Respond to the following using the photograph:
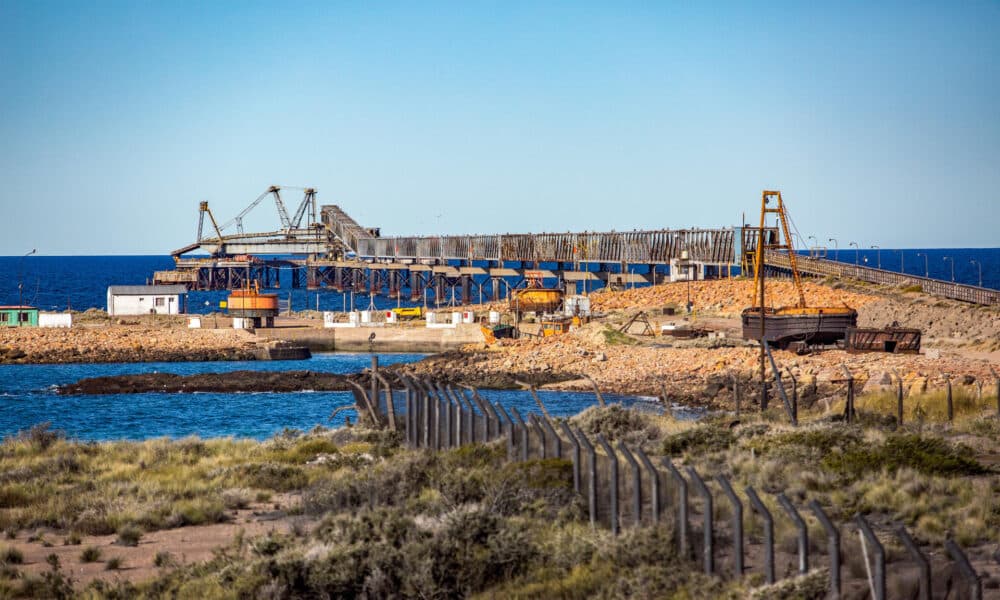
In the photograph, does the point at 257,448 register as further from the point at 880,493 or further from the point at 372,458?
the point at 880,493

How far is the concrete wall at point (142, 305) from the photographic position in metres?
82.1

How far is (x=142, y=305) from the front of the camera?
82750 mm

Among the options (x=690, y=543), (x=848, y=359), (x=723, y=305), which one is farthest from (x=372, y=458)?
(x=723, y=305)

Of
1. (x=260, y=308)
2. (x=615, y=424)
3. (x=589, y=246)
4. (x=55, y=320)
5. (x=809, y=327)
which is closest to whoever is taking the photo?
(x=615, y=424)

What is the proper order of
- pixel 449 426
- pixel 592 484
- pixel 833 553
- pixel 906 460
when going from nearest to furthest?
pixel 833 553
pixel 592 484
pixel 906 460
pixel 449 426

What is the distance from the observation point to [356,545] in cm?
1306

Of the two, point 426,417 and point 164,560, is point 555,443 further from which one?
point 426,417

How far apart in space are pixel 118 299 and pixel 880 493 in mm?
73720

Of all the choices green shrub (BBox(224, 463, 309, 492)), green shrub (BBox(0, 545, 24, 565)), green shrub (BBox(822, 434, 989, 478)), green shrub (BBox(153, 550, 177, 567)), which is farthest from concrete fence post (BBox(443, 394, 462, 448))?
green shrub (BBox(0, 545, 24, 565))

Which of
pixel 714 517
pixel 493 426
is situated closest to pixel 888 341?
pixel 493 426

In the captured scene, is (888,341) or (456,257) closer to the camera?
(888,341)

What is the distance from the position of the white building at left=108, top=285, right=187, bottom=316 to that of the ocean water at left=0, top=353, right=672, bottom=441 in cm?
2729

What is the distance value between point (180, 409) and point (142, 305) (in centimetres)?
4183

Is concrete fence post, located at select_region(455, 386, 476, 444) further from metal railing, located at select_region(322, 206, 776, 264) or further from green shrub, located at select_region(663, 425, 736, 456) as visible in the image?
metal railing, located at select_region(322, 206, 776, 264)
